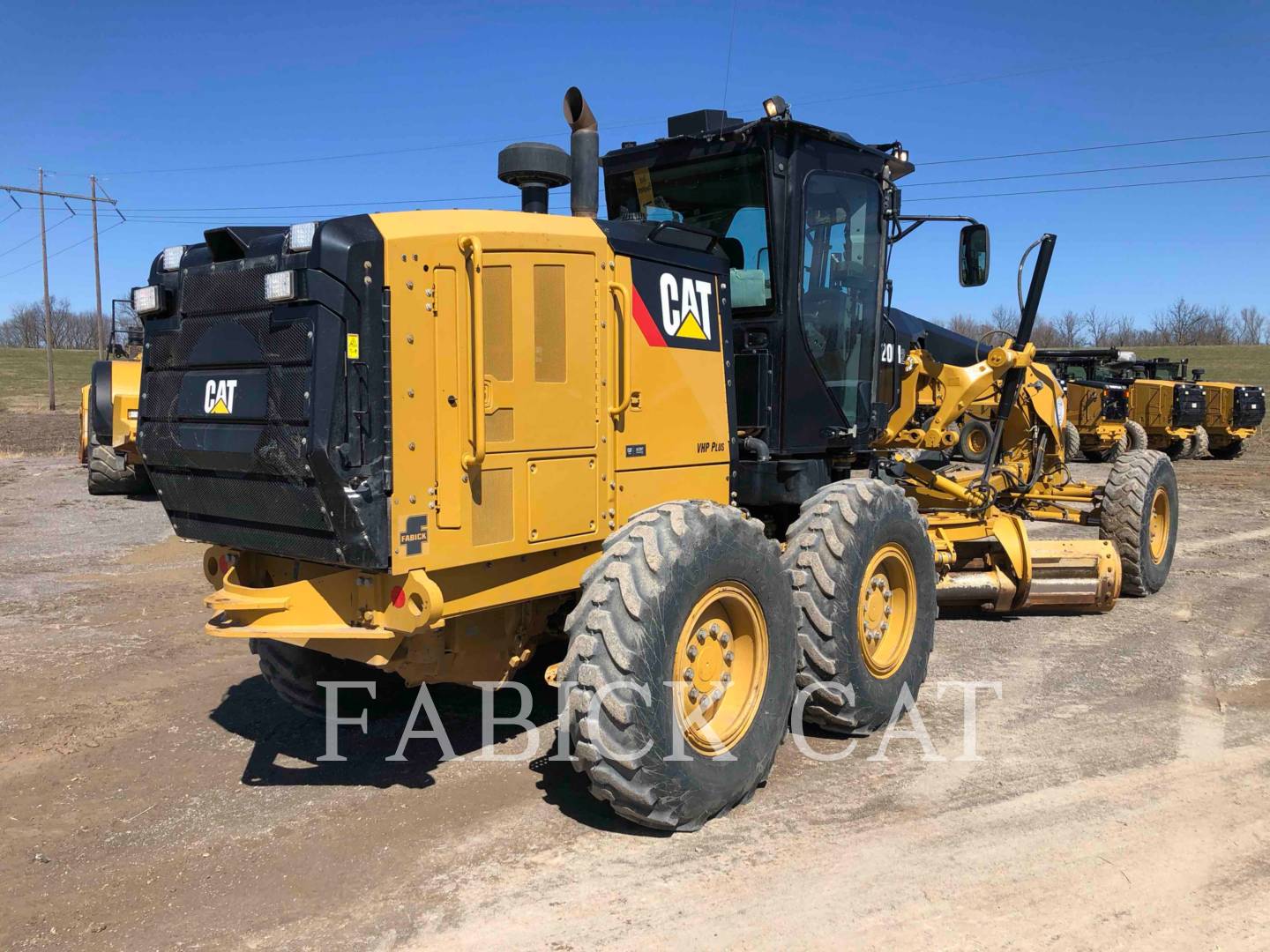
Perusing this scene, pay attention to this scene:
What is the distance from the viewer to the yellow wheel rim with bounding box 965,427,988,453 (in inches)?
324

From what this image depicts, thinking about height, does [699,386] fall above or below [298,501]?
above

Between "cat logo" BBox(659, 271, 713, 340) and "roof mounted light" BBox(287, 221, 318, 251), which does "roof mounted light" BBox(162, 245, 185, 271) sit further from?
"cat logo" BBox(659, 271, 713, 340)

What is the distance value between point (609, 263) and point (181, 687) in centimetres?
396

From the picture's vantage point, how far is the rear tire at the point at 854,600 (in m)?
4.64

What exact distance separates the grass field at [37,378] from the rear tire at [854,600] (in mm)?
41302

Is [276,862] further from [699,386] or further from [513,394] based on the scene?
[699,386]

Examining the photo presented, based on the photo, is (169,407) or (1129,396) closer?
(169,407)

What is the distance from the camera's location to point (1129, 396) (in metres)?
22.8

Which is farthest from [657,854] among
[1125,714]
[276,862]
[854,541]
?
[1125,714]

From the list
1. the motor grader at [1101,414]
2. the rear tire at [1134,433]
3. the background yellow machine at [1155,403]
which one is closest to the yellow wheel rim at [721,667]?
the motor grader at [1101,414]

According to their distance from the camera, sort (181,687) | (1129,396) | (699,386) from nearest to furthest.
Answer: (699,386), (181,687), (1129,396)

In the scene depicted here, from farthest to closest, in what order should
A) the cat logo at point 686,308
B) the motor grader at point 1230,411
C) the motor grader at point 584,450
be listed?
the motor grader at point 1230,411 → the cat logo at point 686,308 → the motor grader at point 584,450

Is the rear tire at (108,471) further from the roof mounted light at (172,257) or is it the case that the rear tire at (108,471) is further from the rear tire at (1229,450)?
the rear tire at (1229,450)

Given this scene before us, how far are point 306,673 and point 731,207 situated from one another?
340 cm
